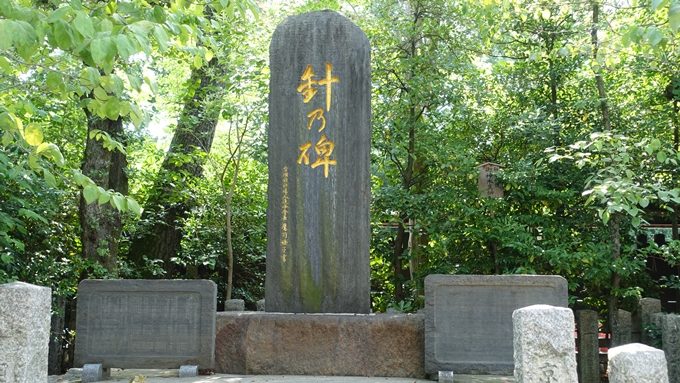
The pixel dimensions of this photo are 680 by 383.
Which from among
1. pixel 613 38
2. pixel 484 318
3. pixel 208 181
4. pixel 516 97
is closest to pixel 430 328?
pixel 484 318

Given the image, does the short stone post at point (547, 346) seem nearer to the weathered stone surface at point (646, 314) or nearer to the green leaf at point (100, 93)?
the green leaf at point (100, 93)

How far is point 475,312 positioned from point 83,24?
405 cm

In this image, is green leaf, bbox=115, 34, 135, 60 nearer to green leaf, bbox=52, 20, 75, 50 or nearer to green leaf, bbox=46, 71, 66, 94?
green leaf, bbox=52, 20, 75, 50

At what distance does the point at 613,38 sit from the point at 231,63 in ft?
17.5

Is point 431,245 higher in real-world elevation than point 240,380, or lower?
higher

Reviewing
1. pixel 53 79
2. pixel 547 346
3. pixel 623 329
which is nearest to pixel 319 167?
pixel 53 79

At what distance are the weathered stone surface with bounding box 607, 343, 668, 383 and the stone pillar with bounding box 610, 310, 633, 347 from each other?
500 cm

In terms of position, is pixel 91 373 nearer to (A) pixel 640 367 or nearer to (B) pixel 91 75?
(B) pixel 91 75

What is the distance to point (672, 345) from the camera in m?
6.80

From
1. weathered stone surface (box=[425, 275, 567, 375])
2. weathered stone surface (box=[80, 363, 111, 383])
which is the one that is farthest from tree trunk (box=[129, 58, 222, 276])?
weathered stone surface (box=[425, 275, 567, 375])

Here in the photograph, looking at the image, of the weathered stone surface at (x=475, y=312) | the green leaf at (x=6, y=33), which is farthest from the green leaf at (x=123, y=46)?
the weathered stone surface at (x=475, y=312)

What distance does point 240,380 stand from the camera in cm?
580

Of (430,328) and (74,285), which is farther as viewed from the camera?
(74,285)

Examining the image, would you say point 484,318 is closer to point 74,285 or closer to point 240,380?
point 240,380
